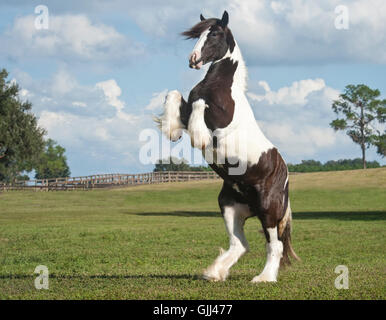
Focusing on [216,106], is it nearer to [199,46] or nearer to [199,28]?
[199,46]

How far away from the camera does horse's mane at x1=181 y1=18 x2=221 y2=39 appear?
7.67 m

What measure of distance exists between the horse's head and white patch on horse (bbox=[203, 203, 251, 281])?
202cm

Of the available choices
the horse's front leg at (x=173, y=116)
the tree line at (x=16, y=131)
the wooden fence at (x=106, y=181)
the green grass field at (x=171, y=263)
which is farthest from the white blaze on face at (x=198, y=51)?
the wooden fence at (x=106, y=181)

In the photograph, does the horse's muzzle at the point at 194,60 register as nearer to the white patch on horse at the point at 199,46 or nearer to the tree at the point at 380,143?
the white patch on horse at the point at 199,46

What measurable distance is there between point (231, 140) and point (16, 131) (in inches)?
1593

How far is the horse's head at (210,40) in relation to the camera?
745 cm

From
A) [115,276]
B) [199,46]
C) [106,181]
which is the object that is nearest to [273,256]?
[115,276]

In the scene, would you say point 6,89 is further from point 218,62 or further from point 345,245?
point 218,62

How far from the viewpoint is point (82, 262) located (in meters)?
13.0

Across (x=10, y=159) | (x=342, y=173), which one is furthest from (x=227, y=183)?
(x=342, y=173)

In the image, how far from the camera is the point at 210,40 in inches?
297

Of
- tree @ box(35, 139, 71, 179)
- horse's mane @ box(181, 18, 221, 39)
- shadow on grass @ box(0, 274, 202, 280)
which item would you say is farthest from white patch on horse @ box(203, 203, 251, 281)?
tree @ box(35, 139, 71, 179)

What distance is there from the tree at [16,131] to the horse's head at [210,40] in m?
39.4

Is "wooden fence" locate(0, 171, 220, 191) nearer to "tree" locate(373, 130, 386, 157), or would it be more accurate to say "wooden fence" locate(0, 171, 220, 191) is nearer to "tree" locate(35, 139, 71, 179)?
"tree" locate(373, 130, 386, 157)
